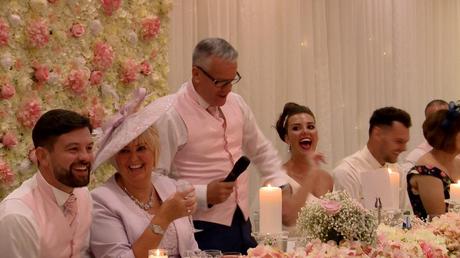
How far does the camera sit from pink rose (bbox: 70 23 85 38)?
387cm

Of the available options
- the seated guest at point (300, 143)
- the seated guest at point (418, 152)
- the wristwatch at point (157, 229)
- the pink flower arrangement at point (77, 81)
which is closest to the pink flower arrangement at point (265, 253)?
the wristwatch at point (157, 229)

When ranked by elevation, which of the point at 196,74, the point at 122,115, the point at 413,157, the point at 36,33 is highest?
the point at 36,33

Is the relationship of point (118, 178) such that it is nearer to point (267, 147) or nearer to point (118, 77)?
point (267, 147)

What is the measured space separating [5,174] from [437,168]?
6.43 ft

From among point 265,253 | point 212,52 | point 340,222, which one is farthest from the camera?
point 212,52

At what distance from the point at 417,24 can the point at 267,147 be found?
3649mm

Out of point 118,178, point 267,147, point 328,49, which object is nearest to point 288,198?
point 267,147

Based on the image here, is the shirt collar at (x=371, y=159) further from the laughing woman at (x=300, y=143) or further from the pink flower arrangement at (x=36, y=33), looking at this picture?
the pink flower arrangement at (x=36, y=33)

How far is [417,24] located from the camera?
6.61m

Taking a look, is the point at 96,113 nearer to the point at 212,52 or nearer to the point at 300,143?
the point at 300,143

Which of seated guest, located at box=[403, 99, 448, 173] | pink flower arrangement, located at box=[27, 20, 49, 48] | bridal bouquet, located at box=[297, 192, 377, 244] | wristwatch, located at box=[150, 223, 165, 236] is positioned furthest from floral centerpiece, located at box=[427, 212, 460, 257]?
pink flower arrangement, located at box=[27, 20, 49, 48]

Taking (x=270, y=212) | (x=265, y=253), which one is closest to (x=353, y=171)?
(x=270, y=212)

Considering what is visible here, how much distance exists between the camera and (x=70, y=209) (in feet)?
8.29

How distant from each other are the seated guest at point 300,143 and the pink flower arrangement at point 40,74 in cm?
119
